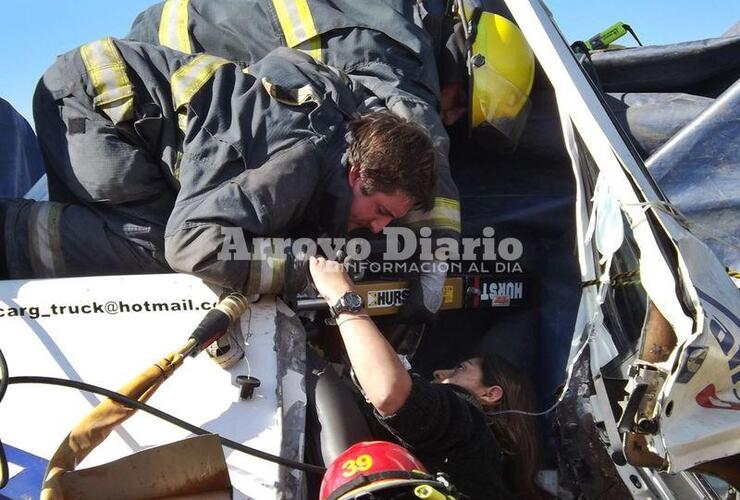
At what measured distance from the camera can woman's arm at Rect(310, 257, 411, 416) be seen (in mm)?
1906

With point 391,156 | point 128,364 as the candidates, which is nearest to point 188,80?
point 391,156

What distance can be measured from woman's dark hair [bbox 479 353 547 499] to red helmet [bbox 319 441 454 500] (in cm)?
68

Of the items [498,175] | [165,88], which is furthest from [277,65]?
[498,175]

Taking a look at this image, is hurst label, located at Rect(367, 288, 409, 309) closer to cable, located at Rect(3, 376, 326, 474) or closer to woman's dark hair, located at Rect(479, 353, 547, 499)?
woman's dark hair, located at Rect(479, 353, 547, 499)

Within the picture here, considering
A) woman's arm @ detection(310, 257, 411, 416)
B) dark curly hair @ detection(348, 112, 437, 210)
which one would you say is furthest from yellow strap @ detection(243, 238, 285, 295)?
dark curly hair @ detection(348, 112, 437, 210)

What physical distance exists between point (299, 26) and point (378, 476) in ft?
6.43

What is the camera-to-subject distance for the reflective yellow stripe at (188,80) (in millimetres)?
2389

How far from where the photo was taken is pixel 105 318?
2.14 meters

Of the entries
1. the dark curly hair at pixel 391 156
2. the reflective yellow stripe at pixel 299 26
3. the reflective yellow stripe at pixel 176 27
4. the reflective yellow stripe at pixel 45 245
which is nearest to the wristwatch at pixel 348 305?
the dark curly hair at pixel 391 156

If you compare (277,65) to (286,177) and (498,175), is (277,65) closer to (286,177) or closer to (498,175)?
(286,177)

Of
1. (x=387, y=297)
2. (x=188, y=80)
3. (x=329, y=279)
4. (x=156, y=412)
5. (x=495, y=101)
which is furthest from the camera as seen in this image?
(x=495, y=101)

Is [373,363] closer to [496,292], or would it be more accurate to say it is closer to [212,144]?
[212,144]

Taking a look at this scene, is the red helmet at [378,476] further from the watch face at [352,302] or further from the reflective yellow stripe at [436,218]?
the reflective yellow stripe at [436,218]

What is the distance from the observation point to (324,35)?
2965 mm
